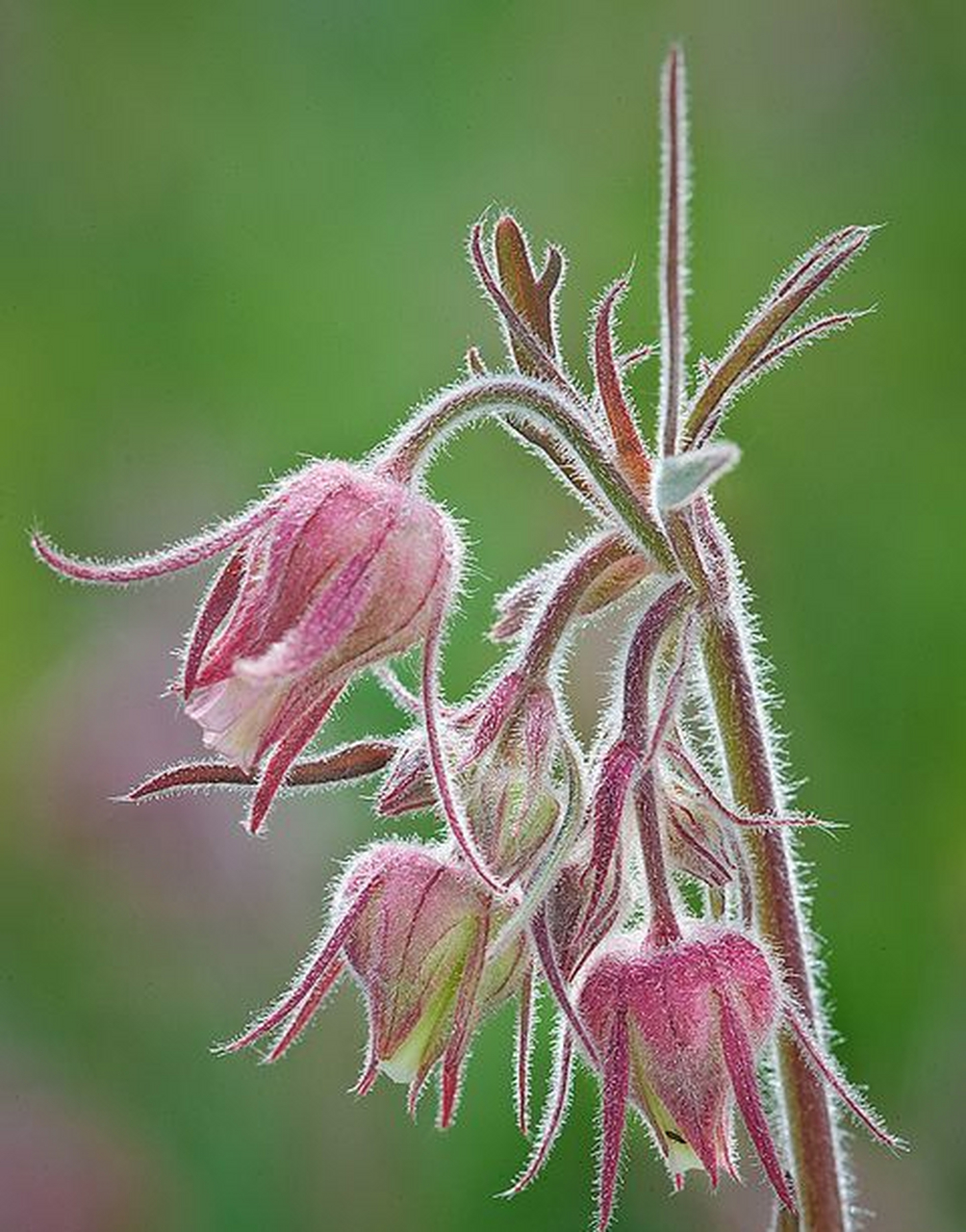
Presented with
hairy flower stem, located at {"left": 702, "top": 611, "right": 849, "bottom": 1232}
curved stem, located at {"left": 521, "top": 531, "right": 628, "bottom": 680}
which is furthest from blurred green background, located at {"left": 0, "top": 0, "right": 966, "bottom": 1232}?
curved stem, located at {"left": 521, "top": 531, "right": 628, "bottom": 680}

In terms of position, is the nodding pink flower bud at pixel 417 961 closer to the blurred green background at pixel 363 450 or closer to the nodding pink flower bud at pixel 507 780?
the nodding pink flower bud at pixel 507 780

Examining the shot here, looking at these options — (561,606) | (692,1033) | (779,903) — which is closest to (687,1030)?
(692,1033)

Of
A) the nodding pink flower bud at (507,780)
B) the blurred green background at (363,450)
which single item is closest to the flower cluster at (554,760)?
the nodding pink flower bud at (507,780)

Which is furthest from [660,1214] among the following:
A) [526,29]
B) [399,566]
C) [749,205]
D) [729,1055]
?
[526,29]

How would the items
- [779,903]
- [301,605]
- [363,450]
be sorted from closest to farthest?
[301,605] → [779,903] → [363,450]

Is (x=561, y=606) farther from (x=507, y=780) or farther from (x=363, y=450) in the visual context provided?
(x=363, y=450)

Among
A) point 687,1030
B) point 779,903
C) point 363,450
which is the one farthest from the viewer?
point 363,450

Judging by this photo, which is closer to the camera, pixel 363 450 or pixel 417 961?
pixel 417 961
